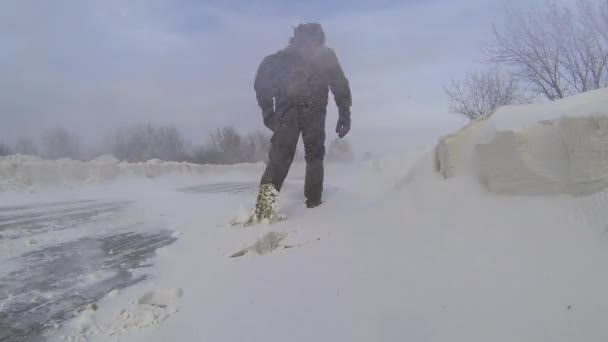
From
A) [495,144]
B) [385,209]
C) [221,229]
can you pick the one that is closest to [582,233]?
[495,144]

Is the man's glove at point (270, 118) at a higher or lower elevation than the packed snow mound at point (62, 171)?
higher

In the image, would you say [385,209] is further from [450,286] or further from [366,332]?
[366,332]

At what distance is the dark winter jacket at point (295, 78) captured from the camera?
351cm

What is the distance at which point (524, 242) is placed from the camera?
1649mm

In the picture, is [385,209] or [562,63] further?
[562,63]

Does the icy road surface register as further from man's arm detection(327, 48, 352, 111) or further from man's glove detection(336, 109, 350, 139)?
man's arm detection(327, 48, 352, 111)

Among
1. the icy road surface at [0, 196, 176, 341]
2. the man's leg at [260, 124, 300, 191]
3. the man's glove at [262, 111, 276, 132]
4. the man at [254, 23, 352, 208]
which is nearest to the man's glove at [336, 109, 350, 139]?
the man at [254, 23, 352, 208]

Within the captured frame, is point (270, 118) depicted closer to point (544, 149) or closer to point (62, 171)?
point (544, 149)

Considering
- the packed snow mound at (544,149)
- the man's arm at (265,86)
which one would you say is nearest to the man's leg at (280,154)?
the man's arm at (265,86)

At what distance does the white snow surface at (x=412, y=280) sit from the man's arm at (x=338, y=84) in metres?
1.35

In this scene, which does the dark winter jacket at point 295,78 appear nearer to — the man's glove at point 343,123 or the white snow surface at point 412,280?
the man's glove at point 343,123

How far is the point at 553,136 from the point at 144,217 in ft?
14.2

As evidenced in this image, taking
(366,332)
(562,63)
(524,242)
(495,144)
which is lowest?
(366,332)

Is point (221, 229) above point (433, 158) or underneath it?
underneath
